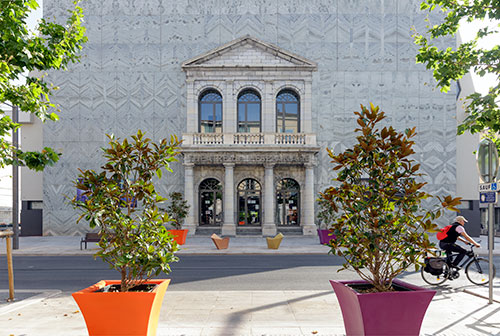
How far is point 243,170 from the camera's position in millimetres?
28438

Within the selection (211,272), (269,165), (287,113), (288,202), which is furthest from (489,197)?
(287,113)

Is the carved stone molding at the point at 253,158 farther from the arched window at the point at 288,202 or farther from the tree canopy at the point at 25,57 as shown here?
the tree canopy at the point at 25,57

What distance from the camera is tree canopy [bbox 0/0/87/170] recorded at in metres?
6.86

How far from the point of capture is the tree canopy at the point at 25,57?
6859 millimetres

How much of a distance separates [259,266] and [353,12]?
882 inches

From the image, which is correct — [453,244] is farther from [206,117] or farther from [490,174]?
[206,117]

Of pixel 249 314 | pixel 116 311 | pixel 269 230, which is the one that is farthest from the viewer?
pixel 269 230

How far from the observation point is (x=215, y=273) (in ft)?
43.5

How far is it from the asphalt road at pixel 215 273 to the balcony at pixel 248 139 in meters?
10.9

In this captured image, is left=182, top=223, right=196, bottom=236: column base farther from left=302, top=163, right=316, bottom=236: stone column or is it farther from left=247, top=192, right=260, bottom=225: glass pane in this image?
left=302, top=163, right=316, bottom=236: stone column

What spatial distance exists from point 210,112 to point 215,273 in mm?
17588

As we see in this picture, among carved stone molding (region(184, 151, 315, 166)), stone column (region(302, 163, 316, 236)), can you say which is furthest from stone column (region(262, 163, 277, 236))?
stone column (region(302, 163, 316, 236))

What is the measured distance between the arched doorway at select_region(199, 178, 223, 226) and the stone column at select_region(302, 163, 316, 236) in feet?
21.1

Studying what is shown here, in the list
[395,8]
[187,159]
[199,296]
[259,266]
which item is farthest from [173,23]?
[199,296]
